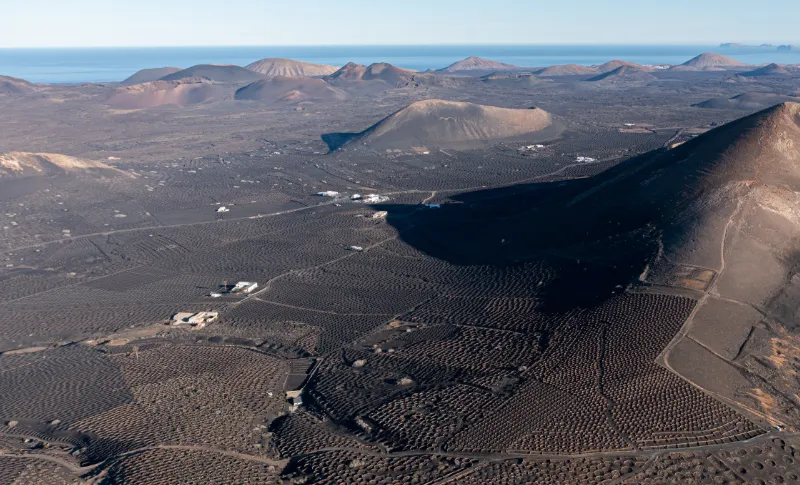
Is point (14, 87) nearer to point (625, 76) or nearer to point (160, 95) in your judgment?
point (160, 95)

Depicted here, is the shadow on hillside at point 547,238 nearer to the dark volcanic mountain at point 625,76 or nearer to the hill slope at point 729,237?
the hill slope at point 729,237

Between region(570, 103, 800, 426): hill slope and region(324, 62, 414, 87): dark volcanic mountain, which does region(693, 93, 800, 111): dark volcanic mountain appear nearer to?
region(324, 62, 414, 87): dark volcanic mountain

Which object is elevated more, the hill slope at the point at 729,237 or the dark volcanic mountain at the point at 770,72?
the dark volcanic mountain at the point at 770,72

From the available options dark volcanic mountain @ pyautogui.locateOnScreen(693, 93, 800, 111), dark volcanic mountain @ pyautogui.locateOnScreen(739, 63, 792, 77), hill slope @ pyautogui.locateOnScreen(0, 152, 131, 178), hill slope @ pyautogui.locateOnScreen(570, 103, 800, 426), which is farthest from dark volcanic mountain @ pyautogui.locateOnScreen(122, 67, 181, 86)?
hill slope @ pyautogui.locateOnScreen(570, 103, 800, 426)

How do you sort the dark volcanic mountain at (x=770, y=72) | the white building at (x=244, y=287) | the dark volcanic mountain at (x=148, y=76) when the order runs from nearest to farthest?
the white building at (x=244, y=287)
the dark volcanic mountain at (x=770, y=72)
the dark volcanic mountain at (x=148, y=76)

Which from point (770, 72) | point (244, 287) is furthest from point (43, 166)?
point (770, 72)

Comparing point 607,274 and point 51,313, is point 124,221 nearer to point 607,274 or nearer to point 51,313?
point 51,313

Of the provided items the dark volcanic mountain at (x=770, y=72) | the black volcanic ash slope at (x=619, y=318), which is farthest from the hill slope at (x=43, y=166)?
the dark volcanic mountain at (x=770, y=72)

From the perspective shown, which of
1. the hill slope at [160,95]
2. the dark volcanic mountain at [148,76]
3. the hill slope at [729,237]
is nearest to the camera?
the hill slope at [729,237]
